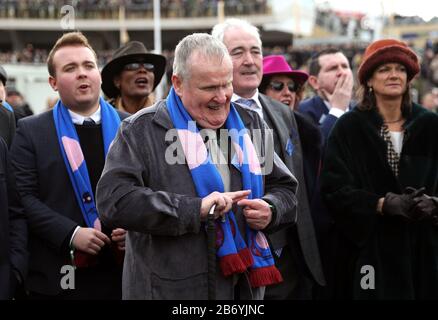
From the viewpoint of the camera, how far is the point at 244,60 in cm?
454

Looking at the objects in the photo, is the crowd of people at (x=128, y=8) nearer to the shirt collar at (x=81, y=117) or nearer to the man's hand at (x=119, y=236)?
the shirt collar at (x=81, y=117)

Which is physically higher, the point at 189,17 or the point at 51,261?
the point at 189,17

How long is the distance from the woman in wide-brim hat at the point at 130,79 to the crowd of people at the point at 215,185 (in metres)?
0.01

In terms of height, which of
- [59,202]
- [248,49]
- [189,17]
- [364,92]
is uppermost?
[189,17]

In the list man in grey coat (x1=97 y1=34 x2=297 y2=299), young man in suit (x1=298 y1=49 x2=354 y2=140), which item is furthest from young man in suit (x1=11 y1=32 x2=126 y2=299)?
young man in suit (x1=298 y1=49 x2=354 y2=140)

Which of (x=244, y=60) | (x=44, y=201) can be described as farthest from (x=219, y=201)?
(x=244, y=60)

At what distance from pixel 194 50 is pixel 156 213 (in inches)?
29.4

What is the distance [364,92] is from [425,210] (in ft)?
3.18

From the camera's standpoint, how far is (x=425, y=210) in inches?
162

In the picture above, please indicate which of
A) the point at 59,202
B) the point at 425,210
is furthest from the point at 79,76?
the point at 425,210

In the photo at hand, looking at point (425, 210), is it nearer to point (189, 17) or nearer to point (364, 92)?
point (364, 92)

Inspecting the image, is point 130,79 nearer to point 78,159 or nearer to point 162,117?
point 78,159

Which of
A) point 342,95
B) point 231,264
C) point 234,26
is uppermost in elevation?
point 234,26

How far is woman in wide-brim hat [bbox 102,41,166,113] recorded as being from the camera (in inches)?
209
